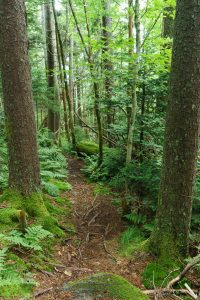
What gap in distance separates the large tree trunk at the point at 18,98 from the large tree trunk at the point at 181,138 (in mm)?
2702

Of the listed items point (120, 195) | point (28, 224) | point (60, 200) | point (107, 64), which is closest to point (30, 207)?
point (28, 224)

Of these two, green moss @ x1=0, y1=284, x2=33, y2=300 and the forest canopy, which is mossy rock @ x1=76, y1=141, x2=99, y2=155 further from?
green moss @ x1=0, y1=284, x2=33, y2=300

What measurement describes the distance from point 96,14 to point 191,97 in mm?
7098

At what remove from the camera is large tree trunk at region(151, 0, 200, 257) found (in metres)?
3.91

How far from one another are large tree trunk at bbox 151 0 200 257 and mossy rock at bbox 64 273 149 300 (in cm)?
122

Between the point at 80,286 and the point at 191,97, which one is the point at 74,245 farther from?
the point at 191,97

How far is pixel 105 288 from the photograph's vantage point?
11.0ft

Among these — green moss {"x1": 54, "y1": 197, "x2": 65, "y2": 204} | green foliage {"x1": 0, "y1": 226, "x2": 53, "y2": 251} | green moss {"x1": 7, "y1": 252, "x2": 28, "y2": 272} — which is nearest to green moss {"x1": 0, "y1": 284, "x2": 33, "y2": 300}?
green moss {"x1": 7, "y1": 252, "x2": 28, "y2": 272}

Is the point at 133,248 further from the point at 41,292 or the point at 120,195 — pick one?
the point at 120,195

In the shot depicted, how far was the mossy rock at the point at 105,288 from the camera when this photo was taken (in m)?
3.21

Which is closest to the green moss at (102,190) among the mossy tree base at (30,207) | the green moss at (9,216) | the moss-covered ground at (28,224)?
the moss-covered ground at (28,224)

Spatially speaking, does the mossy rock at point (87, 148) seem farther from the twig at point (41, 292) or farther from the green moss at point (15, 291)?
the green moss at point (15, 291)

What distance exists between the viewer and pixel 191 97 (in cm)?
397

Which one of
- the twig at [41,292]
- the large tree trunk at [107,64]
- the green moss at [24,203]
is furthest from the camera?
the large tree trunk at [107,64]
